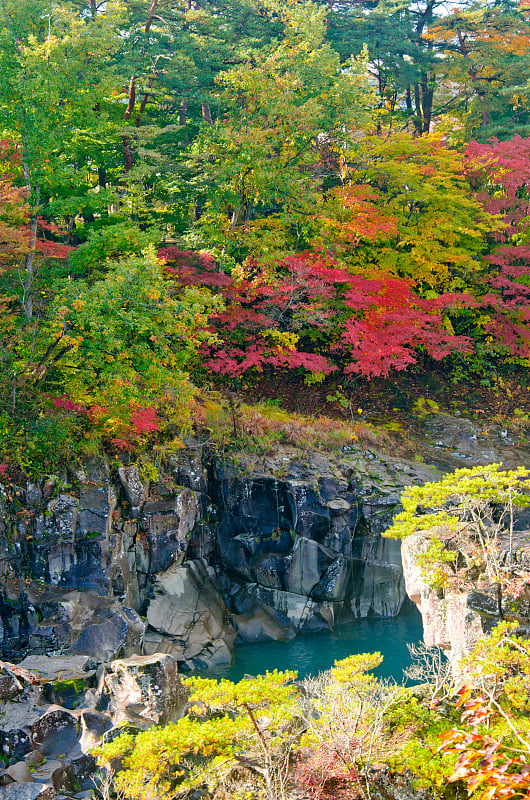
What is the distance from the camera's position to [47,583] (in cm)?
1475

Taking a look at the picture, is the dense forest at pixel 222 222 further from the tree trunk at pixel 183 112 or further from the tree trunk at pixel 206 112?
the tree trunk at pixel 206 112

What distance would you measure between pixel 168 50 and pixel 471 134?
13.2 metres

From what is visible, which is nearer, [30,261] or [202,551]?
[30,261]

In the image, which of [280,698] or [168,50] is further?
[168,50]

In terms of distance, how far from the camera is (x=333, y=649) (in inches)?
673

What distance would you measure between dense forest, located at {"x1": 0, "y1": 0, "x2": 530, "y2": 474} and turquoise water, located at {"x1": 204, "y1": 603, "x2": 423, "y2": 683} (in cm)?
646

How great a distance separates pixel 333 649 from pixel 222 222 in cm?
1391

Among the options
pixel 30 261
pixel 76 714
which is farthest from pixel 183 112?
pixel 76 714

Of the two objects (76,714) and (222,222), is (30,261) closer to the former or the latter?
(222,222)

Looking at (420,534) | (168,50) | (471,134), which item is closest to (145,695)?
(420,534)

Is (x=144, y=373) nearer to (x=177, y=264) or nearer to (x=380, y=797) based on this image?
(x=177, y=264)

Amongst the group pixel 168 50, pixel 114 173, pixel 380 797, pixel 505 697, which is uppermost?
pixel 168 50

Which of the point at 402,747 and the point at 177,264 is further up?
the point at 177,264

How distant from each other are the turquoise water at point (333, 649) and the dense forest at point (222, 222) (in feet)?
21.2
